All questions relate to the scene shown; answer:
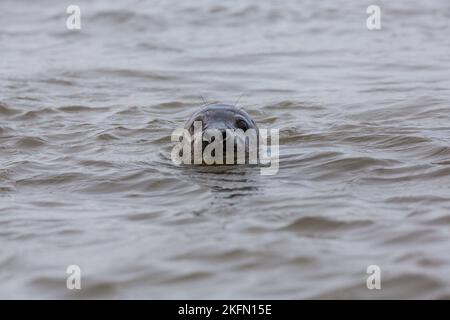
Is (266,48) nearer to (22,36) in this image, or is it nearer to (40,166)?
(22,36)

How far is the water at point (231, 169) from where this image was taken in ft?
15.9

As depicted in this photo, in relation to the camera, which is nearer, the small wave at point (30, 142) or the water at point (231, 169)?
the water at point (231, 169)

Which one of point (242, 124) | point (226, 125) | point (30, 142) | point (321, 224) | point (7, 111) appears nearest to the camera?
point (321, 224)

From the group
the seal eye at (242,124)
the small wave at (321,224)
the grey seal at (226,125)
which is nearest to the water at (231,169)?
the small wave at (321,224)

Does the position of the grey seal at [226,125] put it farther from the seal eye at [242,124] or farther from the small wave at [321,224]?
the small wave at [321,224]

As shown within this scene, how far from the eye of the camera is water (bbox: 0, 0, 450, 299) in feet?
15.9

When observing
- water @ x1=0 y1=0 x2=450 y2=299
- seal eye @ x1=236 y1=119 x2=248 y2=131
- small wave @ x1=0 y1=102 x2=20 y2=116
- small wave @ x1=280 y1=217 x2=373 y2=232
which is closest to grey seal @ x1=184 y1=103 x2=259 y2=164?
seal eye @ x1=236 y1=119 x2=248 y2=131

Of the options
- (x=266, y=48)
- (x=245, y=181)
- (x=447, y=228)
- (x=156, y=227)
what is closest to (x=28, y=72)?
(x=266, y=48)

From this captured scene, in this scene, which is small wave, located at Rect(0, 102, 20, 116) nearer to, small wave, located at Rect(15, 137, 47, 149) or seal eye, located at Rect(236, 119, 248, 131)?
small wave, located at Rect(15, 137, 47, 149)

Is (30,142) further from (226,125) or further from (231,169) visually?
(231,169)

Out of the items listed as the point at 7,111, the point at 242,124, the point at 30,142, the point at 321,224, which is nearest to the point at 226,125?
the point at 242,124

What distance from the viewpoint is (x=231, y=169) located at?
6883 mm

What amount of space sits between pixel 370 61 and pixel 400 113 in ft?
9.54
